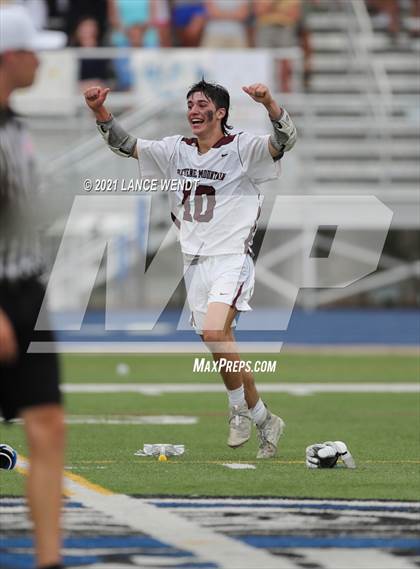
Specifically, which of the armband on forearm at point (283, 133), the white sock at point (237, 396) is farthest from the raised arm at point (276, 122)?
the white sock at point (237, 396)

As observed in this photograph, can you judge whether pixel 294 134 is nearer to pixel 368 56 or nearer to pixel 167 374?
pixel 167 374

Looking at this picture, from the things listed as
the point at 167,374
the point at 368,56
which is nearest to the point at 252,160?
the point at 167,374

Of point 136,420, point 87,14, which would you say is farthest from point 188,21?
point 136,420

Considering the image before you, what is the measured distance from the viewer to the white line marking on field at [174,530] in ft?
16.3

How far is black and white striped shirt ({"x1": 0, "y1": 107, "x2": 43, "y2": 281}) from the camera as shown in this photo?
14.4ft

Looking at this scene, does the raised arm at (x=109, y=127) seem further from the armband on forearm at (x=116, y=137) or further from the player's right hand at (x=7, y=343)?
the player's right hand at (x=7, y=343)

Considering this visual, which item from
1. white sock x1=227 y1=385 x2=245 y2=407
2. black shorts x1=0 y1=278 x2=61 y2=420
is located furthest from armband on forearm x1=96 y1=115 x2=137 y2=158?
black shorts x1=0 y1=278 x2=61 y2=420

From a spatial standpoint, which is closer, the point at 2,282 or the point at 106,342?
the point at 2,282

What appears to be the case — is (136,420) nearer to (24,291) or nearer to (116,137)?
(116,137)

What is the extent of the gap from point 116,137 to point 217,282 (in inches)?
39.3

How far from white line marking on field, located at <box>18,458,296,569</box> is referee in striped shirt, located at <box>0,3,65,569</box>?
2.68 feet

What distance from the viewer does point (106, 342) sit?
19047mm

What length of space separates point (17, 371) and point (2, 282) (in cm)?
26

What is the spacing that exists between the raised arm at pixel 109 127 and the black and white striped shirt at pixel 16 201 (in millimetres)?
3629
